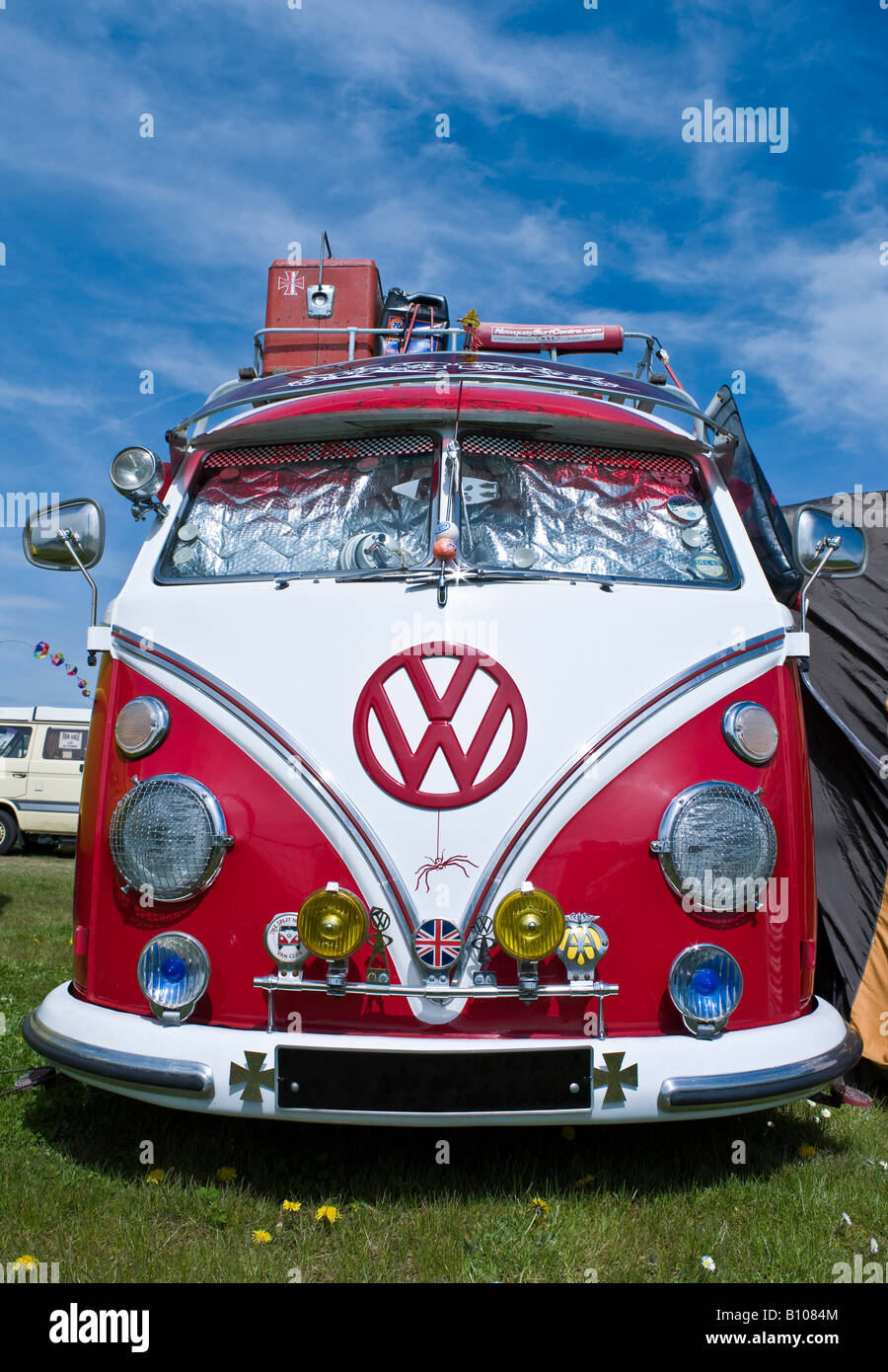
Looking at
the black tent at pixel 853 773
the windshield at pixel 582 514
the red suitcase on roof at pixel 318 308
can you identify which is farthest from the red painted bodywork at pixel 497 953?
the red suitcase on roof at pixel 318 308

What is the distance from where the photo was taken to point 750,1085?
2.56 meters

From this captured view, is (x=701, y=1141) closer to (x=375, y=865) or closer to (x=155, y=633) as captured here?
(x=375, y=865)

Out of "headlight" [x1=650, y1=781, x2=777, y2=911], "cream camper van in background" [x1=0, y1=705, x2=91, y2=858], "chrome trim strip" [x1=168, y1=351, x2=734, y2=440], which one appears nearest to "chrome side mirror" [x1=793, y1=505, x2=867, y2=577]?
"chrome trim strip" [x1=168, y1=351, x2=734, y2=440]

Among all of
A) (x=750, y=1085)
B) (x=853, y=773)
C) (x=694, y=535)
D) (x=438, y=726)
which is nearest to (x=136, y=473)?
(x=438, y=726)

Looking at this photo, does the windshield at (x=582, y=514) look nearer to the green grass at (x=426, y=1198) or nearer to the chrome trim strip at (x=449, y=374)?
the chrome trim strip at (x=449, y=374)

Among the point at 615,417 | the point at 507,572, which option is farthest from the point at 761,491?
the point at 507,572

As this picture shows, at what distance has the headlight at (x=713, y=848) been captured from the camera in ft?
8.77

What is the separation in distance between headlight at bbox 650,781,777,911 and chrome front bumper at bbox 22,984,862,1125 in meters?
0.37

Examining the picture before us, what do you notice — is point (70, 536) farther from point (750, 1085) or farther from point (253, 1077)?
point (750, 1085)

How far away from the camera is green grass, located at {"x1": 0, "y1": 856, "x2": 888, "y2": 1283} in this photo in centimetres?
241

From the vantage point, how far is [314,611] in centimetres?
298

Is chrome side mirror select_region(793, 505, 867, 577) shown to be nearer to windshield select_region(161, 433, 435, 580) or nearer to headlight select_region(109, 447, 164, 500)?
windshield select_region(161, 433, 435, 580)

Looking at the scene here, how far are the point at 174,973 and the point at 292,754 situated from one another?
632 mm
